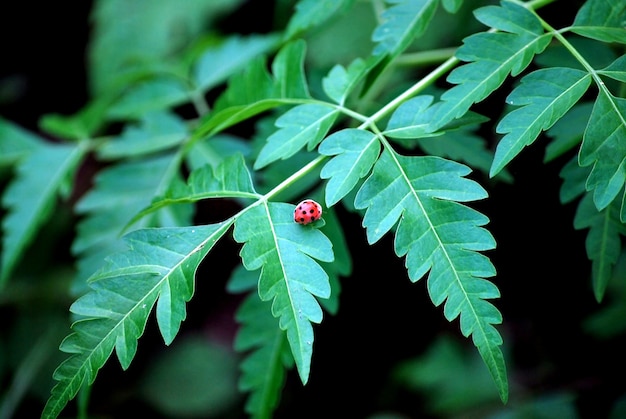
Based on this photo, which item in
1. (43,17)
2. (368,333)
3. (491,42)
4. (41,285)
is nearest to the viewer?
(491,42)

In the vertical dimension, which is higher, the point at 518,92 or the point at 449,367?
the point at 518,92

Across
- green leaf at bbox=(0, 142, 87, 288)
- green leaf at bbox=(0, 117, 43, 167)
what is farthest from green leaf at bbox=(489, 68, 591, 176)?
green leaf at bbox=(0, 117, 43, 167)

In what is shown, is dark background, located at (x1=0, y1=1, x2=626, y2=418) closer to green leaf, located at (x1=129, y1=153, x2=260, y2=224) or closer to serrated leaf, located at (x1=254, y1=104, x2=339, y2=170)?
serrated leaf, located at (x1=254, y1=104, x2=339, y2=170)

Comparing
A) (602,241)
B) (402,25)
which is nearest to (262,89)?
(402,25)

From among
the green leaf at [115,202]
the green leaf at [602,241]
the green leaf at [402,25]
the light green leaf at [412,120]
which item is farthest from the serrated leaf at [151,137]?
the green leaf at [602,241]

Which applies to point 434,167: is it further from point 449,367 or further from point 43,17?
point 43,17

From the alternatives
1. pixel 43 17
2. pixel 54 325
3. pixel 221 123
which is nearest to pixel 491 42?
pixel 221 123
